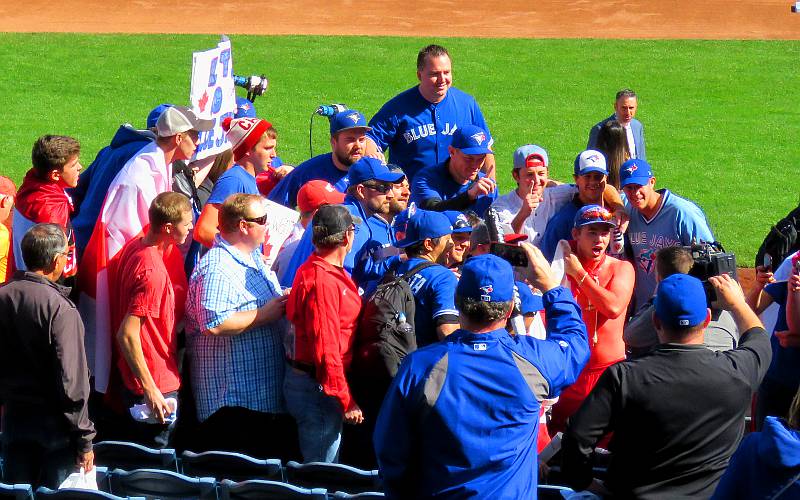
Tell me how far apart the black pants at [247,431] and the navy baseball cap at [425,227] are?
99 centimetres

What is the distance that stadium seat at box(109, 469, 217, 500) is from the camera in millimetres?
4070

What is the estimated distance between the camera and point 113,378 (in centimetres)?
511

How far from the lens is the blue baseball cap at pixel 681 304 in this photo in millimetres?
3598

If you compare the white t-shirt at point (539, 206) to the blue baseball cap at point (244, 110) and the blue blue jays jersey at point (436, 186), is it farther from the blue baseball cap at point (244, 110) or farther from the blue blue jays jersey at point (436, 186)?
the blue baseball cap at point (244, 110)

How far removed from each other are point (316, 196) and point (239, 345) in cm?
107

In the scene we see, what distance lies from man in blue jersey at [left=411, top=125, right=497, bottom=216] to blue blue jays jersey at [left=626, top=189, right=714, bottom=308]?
857mm

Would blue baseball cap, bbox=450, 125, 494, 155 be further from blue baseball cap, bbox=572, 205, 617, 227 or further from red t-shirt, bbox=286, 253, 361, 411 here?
red t-shirt, bbox=286, 253, 361, 411

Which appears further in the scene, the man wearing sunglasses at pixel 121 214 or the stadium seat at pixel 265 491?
the man wearing sunglasses at pixel 121 214

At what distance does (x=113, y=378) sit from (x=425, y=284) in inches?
64.1

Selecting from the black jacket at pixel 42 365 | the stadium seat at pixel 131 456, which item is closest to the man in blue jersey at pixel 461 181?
the stadium seat at pixel 131 456

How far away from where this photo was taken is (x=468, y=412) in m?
3.39

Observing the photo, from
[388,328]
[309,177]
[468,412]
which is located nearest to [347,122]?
[309,177]

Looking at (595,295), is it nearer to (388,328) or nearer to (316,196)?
(388,328)

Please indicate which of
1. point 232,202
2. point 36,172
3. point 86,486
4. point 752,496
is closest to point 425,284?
point 232,202
